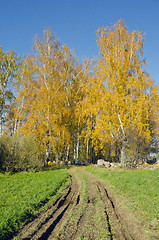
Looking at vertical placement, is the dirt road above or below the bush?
below

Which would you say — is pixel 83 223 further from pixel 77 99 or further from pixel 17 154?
pixel 77 99

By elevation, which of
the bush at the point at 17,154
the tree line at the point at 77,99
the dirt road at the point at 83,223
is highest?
the tree line at the point at 77,99

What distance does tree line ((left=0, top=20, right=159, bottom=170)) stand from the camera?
708 inches

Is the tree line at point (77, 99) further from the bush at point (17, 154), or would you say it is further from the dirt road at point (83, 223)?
the dirt road at point (83, 223)

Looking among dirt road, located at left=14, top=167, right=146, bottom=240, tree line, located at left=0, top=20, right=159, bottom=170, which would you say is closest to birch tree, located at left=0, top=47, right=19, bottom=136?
tree line, located at left=0, top=20, right=159, bottom=170

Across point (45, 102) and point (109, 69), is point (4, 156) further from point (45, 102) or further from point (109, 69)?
point (109, 69)

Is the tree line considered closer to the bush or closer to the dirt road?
the bush

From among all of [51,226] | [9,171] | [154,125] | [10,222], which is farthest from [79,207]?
[154,125]

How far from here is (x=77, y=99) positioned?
92.5 ft

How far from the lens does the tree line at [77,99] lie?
18.0m

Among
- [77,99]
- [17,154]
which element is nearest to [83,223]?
[17,154]

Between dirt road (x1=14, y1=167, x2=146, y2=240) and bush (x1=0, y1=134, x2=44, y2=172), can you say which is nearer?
dirt road (x1=14, y1=167, x2=146, y2=240)

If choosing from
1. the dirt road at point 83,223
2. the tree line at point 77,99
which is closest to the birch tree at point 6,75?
the tree line at point 77,99

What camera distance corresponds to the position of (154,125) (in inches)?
912
